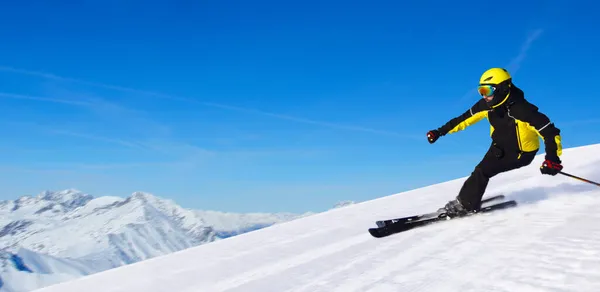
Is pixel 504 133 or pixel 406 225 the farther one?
pixel 504 133

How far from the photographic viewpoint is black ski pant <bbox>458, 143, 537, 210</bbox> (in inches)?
238

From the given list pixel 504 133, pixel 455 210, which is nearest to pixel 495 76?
pixel 504 133

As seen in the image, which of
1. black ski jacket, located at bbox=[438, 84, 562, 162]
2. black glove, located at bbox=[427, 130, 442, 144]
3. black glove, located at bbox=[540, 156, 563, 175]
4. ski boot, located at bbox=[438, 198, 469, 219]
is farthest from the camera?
black glove, located at bbox=[427, 130, 442, 144]

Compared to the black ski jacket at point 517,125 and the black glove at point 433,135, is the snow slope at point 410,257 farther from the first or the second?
the black glove at point 433,135

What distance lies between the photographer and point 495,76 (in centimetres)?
566

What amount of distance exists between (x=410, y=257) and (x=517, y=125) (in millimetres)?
2659

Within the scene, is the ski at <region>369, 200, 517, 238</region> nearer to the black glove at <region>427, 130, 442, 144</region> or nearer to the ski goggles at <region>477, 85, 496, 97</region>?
the black glove at <region>427, 130, 442, 144</region>

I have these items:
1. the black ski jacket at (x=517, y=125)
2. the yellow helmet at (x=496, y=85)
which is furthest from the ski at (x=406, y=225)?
the yellow helmet at (x=496, y=85)

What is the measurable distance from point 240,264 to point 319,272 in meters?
1.22

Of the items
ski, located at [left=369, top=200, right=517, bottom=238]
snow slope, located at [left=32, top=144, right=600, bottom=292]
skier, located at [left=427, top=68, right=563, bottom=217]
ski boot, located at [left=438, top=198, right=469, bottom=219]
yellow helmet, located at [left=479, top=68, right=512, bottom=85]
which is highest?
yellow helmet, located at [left=479, top=68, right=512, bottom=85]

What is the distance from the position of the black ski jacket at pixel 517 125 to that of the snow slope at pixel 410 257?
779 mm

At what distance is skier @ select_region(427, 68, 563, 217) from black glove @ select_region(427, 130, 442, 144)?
384 mm

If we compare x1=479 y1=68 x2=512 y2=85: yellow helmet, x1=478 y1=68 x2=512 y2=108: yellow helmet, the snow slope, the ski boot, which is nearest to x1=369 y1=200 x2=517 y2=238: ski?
the ski boot

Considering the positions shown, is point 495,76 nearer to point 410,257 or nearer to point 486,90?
point 486,90
